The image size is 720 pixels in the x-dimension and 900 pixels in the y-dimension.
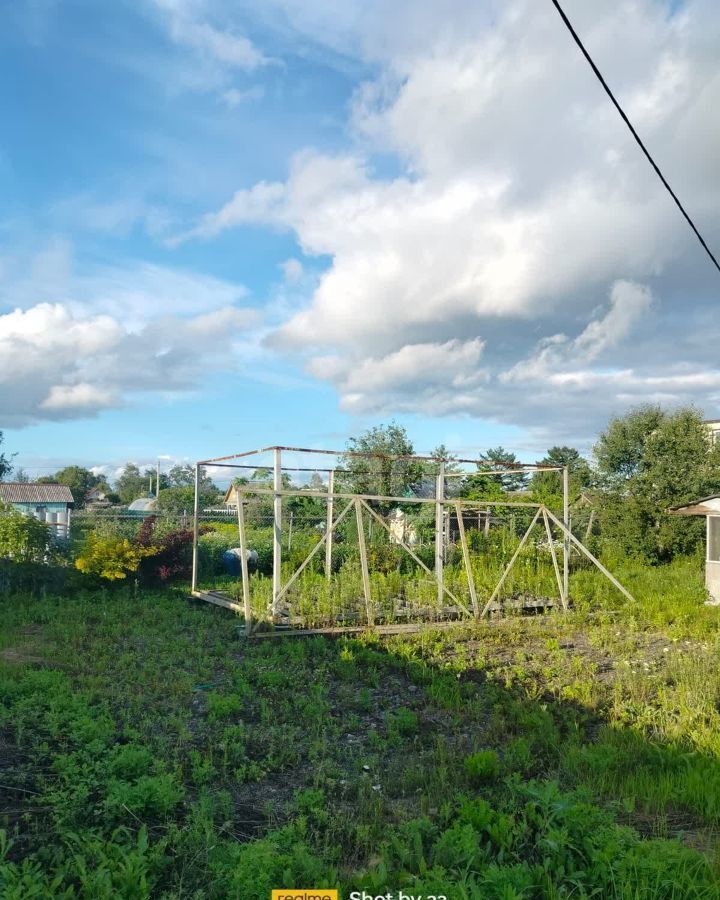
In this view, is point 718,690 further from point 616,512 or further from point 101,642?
point 616,512

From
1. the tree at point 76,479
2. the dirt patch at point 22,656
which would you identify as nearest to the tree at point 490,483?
the dirt patch at point 22,656

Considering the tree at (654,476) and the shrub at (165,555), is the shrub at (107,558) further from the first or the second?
the tree at (654,476)

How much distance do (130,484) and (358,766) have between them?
59601 mm

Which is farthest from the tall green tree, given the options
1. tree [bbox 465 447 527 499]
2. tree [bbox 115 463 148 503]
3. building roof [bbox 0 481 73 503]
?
tree [bbox 115 463 148 503]

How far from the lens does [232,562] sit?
14.0m

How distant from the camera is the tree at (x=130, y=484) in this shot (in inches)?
2250

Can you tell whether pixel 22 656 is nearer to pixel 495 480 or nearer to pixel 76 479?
pixel 495 480

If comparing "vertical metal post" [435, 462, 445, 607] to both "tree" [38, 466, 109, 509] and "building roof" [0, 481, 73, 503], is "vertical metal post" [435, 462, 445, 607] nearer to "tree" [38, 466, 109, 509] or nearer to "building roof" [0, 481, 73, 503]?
"building roof" [0, 481, 73, 503]

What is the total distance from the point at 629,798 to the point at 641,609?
6909mm

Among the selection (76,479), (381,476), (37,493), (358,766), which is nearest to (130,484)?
(76,479)

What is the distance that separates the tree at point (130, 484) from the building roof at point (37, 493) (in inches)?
591

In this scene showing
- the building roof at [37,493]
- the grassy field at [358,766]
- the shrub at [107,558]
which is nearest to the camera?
the grassy field at [358,766]

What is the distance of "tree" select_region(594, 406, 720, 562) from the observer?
55.3ft

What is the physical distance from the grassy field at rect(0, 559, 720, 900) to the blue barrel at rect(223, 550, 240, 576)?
5.37 m
